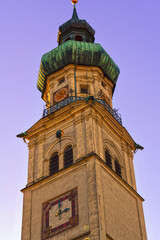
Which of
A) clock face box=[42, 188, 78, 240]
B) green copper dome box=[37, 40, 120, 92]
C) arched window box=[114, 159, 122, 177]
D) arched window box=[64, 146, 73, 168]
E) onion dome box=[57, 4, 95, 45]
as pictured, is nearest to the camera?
clock face box=[42, 188, 78, 240]

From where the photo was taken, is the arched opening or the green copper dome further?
the green copper dome

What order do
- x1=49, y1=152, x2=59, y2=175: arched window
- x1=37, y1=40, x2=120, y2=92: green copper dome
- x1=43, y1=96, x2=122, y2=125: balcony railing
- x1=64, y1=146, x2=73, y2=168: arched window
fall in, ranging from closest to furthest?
x1=64, y1=146, x2=73, y2=168: arched window < x1=49, y1=152, x2=59, y2=175: arched window < x1=43, y1=96, x2=122, y2=125: balcony railing < x1=37, y1=40, x2=120, y2=92: green copper dome

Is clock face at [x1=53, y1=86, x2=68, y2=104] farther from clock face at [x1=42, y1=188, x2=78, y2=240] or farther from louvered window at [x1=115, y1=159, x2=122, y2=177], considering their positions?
clock face at [x1=42, y1=188, x2=78, y2=240]

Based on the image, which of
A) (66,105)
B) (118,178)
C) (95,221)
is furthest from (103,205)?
(66,105)

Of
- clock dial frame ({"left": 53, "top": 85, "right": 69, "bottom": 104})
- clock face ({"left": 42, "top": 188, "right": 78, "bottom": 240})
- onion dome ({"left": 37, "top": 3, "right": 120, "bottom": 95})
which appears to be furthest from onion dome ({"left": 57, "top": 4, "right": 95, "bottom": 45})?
clock face ({"left": 42, "top": 188, "right": 78, "bottom": 240})

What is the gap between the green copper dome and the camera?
1300 inches

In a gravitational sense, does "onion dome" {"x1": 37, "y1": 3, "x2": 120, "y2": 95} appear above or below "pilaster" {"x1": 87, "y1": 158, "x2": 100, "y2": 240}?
above

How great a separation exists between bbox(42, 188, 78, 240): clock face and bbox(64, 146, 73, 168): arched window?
2085mm

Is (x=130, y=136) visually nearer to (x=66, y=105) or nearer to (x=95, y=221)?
(x=66, y=105)

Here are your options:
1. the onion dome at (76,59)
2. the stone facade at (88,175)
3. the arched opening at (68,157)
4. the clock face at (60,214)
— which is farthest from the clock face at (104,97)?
the clock face at (60,214)

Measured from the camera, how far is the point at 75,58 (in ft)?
108

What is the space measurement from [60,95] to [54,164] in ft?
16.7

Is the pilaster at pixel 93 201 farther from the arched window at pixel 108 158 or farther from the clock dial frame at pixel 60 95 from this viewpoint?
the clock dial frame at pixel 60 95

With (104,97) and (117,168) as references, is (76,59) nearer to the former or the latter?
(104,97)
